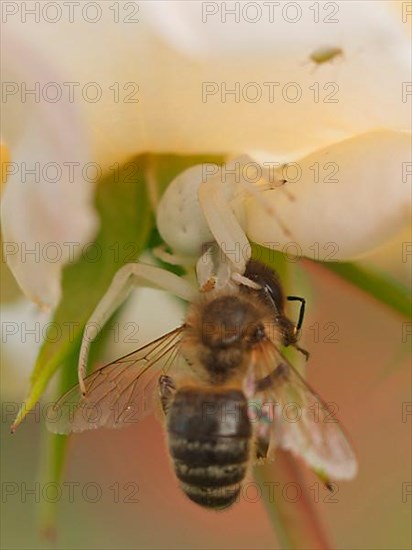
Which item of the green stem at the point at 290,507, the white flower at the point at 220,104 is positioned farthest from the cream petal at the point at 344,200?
the green stem at the point at 290,507

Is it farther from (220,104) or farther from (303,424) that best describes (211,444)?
(220,104)

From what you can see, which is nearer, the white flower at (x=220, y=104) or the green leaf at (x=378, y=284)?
the white flower at (x=220, y=104)

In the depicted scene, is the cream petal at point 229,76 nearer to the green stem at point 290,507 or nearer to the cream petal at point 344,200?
the cream petal at point 344,200

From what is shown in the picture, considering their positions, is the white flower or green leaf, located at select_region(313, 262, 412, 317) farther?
green leaf, located at select_region(313, 262, 412, 317)

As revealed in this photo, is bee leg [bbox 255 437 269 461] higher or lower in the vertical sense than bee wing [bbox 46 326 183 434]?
lower

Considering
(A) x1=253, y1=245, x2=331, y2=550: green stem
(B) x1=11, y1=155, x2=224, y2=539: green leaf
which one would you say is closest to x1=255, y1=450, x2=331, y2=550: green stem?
(A) x1=253, y1=245, x2=331, y2=550: green stem

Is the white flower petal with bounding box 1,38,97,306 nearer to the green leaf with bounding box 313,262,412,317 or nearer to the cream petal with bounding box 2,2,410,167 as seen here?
the cream petal with bounding box 2,2,410,167

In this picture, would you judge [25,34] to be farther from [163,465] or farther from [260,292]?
[163,465]
